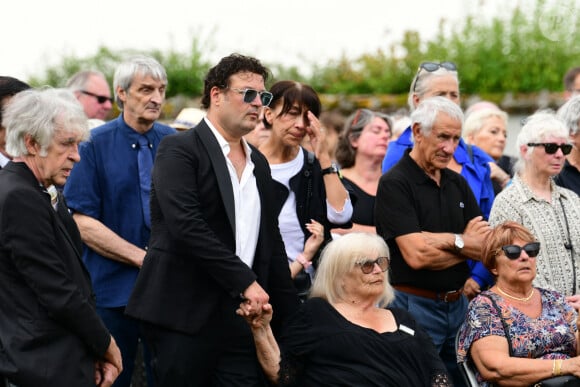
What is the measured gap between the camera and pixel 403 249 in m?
5.78

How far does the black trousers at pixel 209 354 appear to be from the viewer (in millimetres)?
4758

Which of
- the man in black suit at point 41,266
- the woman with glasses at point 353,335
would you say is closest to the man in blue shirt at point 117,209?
the woman with glasses at point 353,335

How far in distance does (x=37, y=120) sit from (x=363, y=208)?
3067 mm

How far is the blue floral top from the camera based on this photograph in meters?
5.55

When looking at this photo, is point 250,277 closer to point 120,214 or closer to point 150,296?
point 150,296

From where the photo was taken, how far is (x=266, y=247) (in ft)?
16.5

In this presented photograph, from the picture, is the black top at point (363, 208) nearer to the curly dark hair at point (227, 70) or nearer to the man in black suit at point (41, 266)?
the curly dark hair at point (227, 70)

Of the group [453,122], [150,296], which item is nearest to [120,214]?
[150,296]

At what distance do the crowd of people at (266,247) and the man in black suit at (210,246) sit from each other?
0.03ft

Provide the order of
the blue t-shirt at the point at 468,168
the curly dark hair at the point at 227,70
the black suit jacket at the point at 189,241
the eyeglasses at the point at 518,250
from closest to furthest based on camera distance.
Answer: the black suit jacket at the point at 189,241, the curly dark hair at the point at 227,70, the eyeglasses at the point at 518,250, the blue t-shirt at the point at 468,168

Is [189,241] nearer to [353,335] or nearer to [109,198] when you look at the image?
[353,335]

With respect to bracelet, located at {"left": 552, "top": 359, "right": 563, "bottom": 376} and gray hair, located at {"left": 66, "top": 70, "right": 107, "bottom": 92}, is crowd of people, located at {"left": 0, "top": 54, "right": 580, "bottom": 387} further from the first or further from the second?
gray hair, located at {"left": 66, "top": 70, "right": 107, "bottom": 92}

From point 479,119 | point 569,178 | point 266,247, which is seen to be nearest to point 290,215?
point 266,247

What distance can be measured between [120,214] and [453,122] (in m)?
2.06
